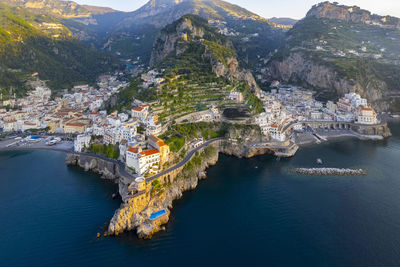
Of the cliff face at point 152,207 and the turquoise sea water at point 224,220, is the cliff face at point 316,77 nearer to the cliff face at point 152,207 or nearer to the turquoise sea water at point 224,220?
the turquoise sea water at point 224,220

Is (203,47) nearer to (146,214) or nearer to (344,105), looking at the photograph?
(344,105)

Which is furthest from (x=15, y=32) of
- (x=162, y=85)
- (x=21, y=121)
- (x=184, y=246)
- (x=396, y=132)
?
(x=396, y=132)

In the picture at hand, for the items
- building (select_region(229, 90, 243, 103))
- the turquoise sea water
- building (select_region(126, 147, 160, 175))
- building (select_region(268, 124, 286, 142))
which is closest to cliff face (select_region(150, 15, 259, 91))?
building (select_region(229, 90, 243, 103))

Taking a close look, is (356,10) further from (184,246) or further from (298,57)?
(184,246)

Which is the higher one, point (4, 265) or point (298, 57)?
point (298, 57)

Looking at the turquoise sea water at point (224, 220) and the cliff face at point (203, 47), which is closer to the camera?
the turquoise sea water at point (224, 220)

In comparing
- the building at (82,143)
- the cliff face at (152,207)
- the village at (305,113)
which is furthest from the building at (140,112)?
the village at (305,113)

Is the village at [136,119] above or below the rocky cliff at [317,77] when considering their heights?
below
